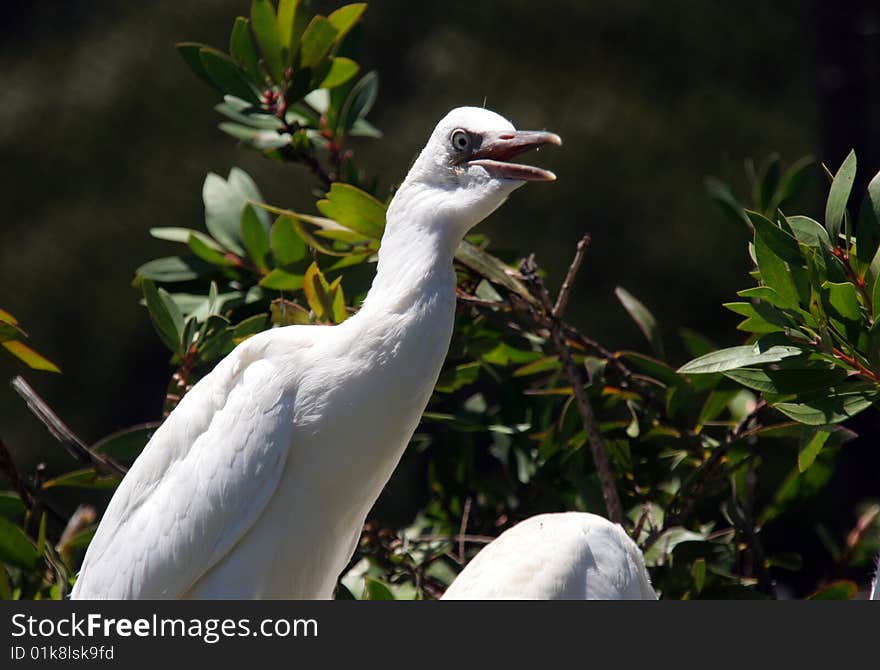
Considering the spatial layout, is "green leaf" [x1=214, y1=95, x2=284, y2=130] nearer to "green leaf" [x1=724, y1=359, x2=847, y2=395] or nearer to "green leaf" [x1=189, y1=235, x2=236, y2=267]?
"green leaf" [x1=189, y1=235, x2=236, y2=267]

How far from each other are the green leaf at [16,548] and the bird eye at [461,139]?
1.10m

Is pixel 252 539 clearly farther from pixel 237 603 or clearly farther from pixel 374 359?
pixel 374 359

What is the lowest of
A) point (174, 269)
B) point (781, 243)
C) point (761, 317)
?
point (174, 269)

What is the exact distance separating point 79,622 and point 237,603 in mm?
228

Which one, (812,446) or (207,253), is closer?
(812,446)

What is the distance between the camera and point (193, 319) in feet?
7.55

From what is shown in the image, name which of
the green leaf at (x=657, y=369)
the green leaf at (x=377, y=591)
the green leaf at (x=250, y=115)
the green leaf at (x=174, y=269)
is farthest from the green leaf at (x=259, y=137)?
the green leaf at (x=377, y=591)

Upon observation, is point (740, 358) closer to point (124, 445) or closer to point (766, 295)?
point (766, 295)

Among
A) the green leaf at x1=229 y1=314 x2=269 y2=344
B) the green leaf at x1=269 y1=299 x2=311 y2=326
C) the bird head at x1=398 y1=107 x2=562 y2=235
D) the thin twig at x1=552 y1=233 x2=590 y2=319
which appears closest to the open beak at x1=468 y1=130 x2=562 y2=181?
the bird head at x1=398 y1=107 x2=562 y2=235

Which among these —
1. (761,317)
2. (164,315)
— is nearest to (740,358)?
(761,317)

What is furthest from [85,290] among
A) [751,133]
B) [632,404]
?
[632,404]

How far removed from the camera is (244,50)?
98.1 inches

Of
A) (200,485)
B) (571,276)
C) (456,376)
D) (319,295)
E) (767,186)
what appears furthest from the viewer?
(767,186)

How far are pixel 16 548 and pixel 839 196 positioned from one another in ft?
5.20
